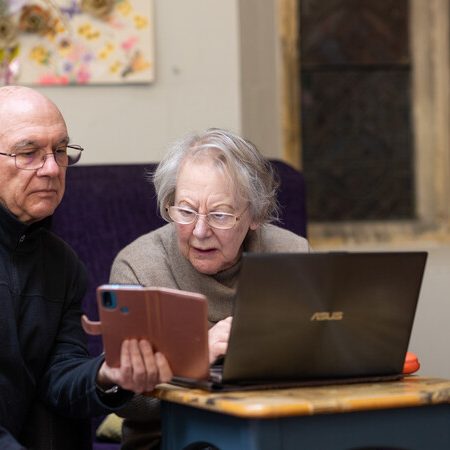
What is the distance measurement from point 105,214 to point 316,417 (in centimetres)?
145

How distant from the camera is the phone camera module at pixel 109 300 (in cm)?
199

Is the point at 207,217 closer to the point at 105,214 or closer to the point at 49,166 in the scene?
the point at 49,166

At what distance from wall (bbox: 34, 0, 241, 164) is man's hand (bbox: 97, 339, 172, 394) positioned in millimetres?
1867

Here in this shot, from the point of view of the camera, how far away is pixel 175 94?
384cm

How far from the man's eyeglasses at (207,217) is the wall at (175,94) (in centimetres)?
139

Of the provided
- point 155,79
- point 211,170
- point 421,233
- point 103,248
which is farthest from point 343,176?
point 211,170

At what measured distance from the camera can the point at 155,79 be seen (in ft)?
12.6

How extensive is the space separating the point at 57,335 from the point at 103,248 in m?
0.81

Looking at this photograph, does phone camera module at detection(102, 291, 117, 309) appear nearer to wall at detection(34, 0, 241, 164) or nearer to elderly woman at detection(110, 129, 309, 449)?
elderly woman at detection(110, 129, 309, 449)

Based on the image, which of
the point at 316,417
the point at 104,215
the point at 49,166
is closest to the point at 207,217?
the point at 49,166

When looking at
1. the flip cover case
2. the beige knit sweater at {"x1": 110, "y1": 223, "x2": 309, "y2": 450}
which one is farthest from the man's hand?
the beige knit sweater at {"x1": 110, "y1": 223, "x2": 309, "y2": 450}

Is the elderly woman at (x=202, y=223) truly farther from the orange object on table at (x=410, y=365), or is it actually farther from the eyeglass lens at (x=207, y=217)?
the orange object on table at (x=410, y=365)

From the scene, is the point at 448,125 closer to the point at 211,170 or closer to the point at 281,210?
the point at 281,210

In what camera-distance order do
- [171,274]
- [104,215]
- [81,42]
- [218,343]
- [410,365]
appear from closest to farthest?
[218,343] < [410,365] < [171,274] < [104,215] < [81,42]
